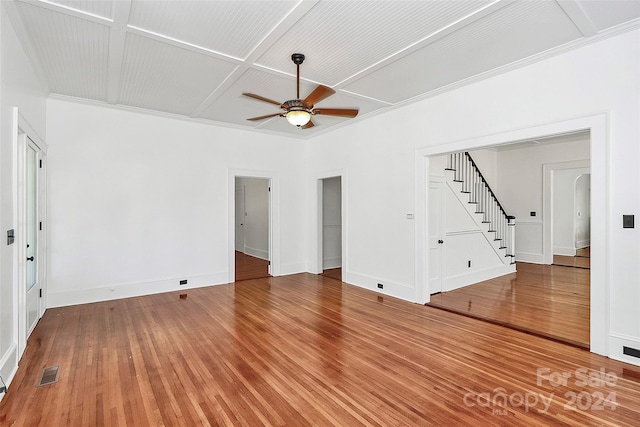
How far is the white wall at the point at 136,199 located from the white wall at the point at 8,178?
6.06ft

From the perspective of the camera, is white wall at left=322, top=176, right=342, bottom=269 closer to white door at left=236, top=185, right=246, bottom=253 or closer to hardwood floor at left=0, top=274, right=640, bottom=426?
hardwood floor at left=0, top=274, right=640, bottom=426

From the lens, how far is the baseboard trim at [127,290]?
4590 millimetres

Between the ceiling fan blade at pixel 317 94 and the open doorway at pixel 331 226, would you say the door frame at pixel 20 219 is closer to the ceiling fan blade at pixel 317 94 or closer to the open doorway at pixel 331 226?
the ceiling fan blade at pixel 317 94

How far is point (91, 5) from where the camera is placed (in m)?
2.56

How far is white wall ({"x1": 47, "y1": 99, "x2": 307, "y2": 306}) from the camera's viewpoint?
4637mm

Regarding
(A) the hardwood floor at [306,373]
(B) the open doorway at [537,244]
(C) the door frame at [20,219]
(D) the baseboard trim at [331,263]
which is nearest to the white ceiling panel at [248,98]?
(C) the door frame at [20,219]

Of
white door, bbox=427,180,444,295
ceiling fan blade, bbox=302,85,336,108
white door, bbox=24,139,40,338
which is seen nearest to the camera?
ceiling fan blade, bbox=302,85,336,108

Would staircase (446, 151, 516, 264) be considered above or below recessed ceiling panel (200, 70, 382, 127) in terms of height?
below

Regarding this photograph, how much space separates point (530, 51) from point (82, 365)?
5325mm

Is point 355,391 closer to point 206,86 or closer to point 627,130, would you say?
point 627,130

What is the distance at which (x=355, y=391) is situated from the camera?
8.04 feet

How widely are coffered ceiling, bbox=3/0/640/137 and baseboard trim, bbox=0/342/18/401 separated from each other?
9.09 feet

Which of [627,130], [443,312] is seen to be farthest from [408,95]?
[443,312]

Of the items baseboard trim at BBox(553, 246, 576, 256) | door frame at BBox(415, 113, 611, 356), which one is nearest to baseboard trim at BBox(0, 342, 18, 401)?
door frame at BBox(415, 113, 611, 356)
